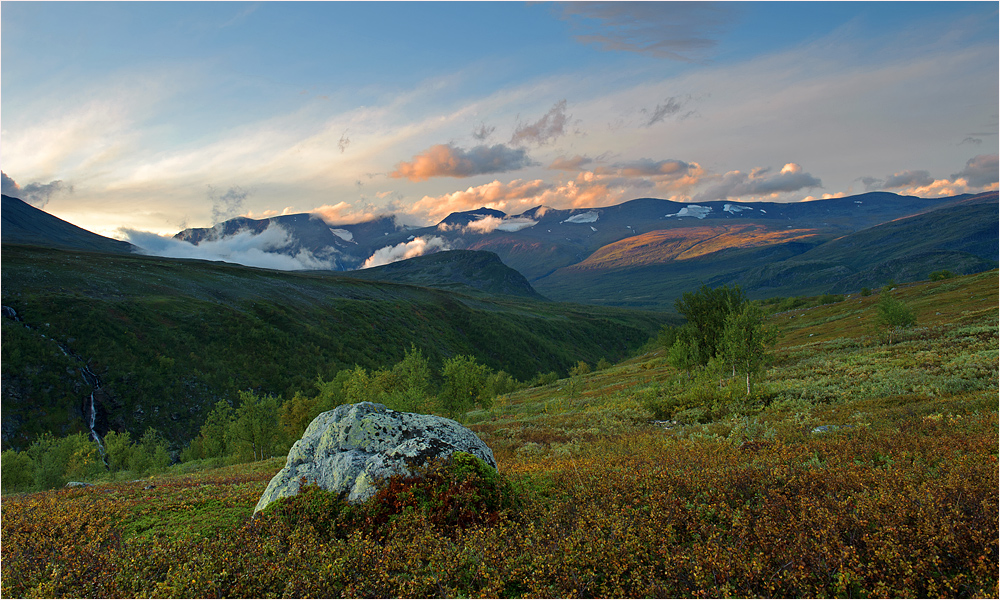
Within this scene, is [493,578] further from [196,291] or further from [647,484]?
[196,291]

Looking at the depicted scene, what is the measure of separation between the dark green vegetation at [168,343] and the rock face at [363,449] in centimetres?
7621

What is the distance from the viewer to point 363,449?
37.6 feet

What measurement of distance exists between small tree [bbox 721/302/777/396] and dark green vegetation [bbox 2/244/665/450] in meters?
80.2

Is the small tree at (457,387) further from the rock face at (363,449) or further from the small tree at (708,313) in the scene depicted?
the rock face at (363,449)

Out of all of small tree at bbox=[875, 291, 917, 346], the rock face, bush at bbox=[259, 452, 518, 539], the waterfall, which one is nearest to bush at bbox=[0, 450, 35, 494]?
the waterfall

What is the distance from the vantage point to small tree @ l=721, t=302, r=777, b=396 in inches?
1352

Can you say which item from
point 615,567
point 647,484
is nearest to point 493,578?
point 615,567

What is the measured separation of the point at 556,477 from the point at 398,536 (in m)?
5.90

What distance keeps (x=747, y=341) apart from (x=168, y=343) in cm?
10711

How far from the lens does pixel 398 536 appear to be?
852 cm

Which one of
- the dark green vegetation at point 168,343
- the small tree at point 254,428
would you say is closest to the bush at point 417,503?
the small tree at point 254,428

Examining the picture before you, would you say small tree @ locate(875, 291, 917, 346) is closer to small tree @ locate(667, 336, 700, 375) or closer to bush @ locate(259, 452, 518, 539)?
small tree @ locate(667, 336, 700, 375)

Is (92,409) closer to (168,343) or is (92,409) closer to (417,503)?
(168,343)

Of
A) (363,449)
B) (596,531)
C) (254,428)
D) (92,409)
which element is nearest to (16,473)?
(254,428)
